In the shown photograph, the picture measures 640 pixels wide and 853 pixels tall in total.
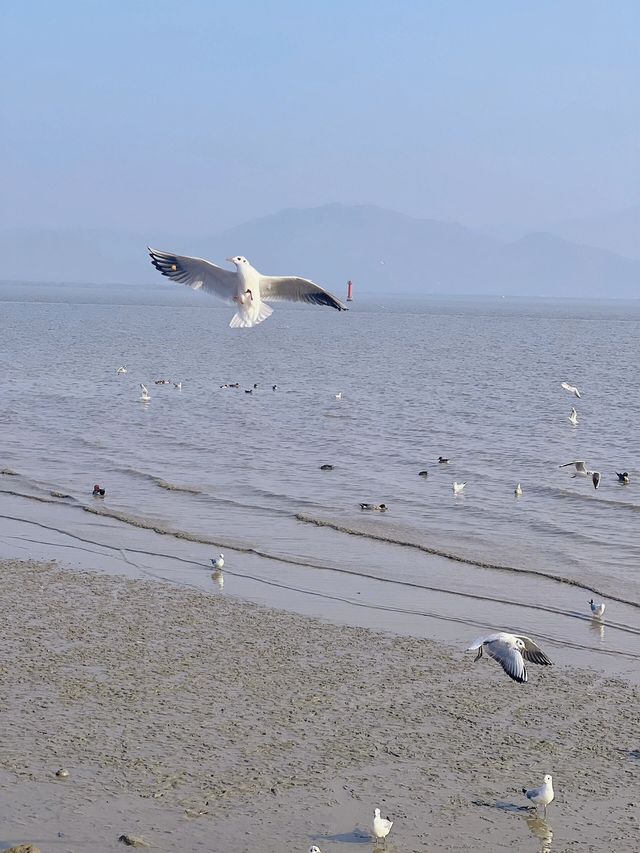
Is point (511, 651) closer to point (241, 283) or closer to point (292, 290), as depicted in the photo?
point (292, 290)

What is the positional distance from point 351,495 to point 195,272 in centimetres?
1010

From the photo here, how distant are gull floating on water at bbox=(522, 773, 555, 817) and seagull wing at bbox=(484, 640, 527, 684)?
1.80 metres

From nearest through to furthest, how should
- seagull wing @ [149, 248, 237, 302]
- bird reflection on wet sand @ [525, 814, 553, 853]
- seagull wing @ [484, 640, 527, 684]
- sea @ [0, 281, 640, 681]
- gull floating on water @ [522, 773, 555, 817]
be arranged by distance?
bird reflection on wet sand @ [525, 814, 553, 853] → gull floating on water @ [522, 773, 555, 817] → seagull wing @ [484, 640, 527, 684] → seagull wing @ [149, 248, 237, 302] → sea @ [0, 281, 640, 681]

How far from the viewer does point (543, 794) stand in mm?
9242

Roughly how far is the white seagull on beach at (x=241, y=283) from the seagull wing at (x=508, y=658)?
430 cm

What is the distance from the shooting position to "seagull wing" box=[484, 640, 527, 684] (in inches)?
443

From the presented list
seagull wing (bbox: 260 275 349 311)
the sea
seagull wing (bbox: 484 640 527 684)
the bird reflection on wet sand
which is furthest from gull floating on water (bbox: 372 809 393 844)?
seagull wing (bbox: 260 275 349 311)

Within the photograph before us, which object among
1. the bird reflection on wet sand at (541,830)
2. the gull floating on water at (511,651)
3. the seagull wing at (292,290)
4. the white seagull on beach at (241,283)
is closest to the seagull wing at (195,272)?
the white seagull on beach at (241,283)

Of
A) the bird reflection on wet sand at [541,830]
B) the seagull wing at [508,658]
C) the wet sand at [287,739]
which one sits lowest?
the bird reflection on wet sand at [541,830]

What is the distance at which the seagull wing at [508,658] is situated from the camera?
11242 mm

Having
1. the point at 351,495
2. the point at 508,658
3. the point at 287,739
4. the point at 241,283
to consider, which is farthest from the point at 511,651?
the point at 351,495

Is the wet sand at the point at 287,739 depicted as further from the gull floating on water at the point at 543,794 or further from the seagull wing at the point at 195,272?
the seagull wing at the point at 195,272

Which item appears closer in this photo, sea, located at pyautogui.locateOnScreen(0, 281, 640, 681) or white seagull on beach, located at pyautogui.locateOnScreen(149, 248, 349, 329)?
white seagull on beach, located at pyautogui.locateOnScreen(149, 248, 349, 329)

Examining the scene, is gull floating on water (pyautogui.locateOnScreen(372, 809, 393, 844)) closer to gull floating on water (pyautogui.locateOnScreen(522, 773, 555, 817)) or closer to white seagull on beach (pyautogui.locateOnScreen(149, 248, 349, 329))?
gull floating on water (pyautogui.locateOnScreen(522, 773, 555, 817))
